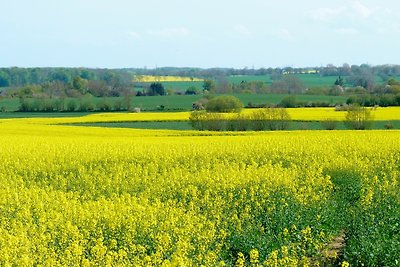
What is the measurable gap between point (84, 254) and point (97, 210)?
2.06m

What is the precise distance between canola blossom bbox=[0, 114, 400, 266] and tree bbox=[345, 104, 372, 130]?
72.4ft

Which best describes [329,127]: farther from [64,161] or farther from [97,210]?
[97,210]

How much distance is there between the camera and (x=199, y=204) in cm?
1584

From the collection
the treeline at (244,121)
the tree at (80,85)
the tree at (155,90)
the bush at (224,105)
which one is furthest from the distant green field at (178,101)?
the treeline at (244,121)

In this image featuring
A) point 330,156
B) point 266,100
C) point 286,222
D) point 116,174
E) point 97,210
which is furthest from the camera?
point 266,100

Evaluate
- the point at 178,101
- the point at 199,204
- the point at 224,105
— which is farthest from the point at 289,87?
the point at 199,204

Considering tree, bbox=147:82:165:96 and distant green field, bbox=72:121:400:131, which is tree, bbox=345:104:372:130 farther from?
tree, bbox=147:82:165:96

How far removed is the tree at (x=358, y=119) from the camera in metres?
49.7

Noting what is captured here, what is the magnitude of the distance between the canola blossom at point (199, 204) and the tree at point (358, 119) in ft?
72.4

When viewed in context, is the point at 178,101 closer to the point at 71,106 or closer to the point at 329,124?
the point at 71,106

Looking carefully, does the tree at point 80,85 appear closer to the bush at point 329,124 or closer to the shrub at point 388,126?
the bush at point 329,124

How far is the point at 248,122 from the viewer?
168ft

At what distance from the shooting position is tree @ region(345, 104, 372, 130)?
49.7 m

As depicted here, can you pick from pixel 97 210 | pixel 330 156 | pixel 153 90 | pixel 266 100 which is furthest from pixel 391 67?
pixel 97 210
